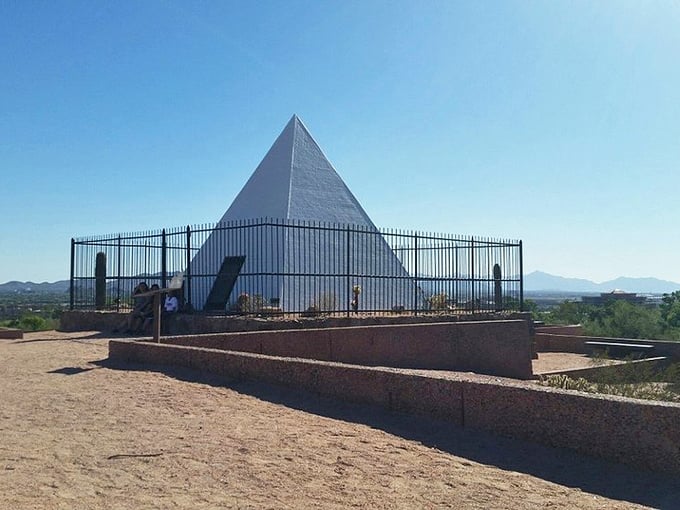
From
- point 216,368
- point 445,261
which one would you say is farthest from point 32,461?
point 445,261

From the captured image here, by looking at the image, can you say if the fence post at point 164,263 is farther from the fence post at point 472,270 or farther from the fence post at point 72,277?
the fence post at point 472,270

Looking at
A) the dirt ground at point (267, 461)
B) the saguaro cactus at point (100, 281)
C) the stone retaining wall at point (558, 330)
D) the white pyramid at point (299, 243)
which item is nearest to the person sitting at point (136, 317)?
the white pyramid at point (299, 243)

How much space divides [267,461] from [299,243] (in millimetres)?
11585

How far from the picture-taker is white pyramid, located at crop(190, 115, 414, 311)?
679 inches

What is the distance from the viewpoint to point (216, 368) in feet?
28.5

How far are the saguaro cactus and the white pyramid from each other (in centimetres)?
228

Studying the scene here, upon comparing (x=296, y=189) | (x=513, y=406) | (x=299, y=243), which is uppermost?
(x=296, y=189)

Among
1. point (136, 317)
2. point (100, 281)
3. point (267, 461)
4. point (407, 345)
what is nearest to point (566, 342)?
point (407, 345)

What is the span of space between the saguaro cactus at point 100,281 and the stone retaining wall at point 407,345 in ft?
26.4

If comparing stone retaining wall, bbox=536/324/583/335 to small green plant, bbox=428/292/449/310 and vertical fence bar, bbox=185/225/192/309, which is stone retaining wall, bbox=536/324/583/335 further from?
vertical fence bar, bbox=185/225/192/309

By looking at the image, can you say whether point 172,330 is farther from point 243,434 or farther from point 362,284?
point 243,434

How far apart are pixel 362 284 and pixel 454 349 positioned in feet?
19.4

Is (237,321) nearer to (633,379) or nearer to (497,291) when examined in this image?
(633,379)

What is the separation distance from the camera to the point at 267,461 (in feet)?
16.8
